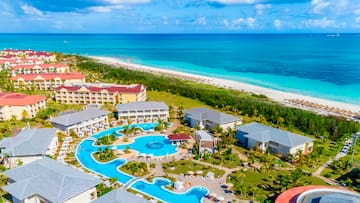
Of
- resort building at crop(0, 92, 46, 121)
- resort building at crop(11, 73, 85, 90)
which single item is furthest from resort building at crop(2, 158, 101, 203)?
resort building at crop(11, 73, 85, 90)

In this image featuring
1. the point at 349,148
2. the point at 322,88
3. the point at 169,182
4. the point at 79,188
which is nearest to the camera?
the point at 79,188

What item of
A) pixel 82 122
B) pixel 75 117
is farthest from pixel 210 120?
pixel 75 117

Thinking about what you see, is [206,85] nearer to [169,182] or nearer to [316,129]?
[316,129]

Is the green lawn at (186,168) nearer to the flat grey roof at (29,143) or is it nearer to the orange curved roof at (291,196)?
the orange curved roof at (291,196)

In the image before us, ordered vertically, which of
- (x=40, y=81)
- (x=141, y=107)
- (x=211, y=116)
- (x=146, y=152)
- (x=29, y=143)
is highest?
(x=40, y=81)

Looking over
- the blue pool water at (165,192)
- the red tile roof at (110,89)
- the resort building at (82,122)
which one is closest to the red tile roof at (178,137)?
the blue pool water at (165,192)

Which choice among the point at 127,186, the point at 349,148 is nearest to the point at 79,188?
the point at 127,186

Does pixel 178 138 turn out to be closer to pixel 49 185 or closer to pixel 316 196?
pixel 49 185
